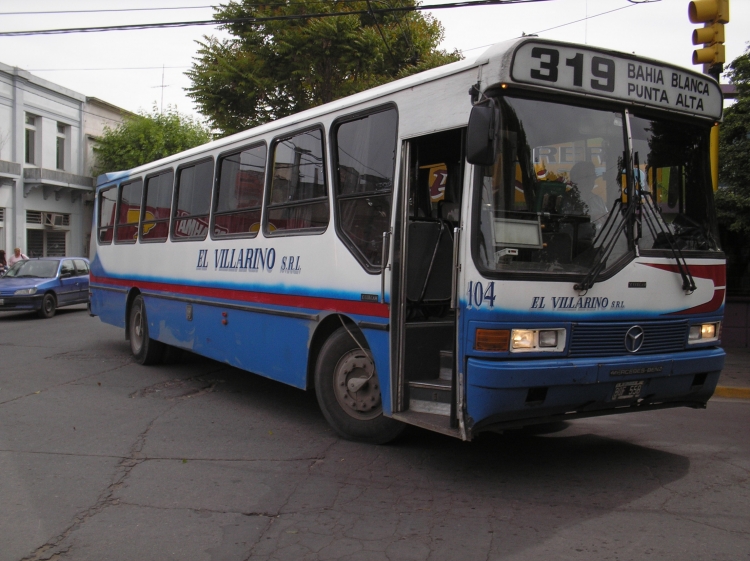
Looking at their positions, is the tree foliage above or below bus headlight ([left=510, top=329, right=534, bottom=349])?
above

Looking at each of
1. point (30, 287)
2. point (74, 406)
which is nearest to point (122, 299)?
point (74, 406)

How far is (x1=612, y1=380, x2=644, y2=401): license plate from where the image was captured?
5215 mm

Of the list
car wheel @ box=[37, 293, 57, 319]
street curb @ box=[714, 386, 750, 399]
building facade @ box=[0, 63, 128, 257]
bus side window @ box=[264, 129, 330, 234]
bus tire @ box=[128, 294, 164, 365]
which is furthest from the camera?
building facade @ box=[0, 63, 128, 257]

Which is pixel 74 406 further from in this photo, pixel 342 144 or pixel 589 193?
pixel 589 193

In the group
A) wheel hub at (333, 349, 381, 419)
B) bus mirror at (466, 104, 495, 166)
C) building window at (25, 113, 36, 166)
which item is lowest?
wheel hub at (333, 349, 381, 419)

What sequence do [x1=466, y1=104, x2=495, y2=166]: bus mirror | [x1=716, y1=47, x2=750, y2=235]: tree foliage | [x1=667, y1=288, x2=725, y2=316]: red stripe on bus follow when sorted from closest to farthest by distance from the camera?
[x1=466, y1=104, x2=495, y2=166]: bus mirror, [x1=667, y1=288, x2=725, y2=316]: red stripe on bus, [x1=716, y1=47, x2=750, y2=235]: tree foliage

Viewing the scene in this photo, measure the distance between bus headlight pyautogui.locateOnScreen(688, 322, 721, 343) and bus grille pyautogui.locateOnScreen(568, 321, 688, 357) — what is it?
0.36ft

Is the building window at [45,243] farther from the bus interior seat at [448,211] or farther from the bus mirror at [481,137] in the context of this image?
the bus mirror at [481,137]

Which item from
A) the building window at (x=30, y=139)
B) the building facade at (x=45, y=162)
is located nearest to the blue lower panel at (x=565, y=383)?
the building facade at (x=45, y=162)

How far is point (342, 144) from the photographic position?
21.6 feet

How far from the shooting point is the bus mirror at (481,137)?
4730mm

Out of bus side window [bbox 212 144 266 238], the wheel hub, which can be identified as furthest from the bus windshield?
bus side window [bbox 212 144 266 238]

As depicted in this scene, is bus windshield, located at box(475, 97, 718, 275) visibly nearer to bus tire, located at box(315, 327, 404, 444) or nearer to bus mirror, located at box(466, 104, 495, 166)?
bus mirror, located at box(466, 104, 495, 166)

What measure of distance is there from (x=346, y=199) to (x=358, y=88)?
16132 millimetres
